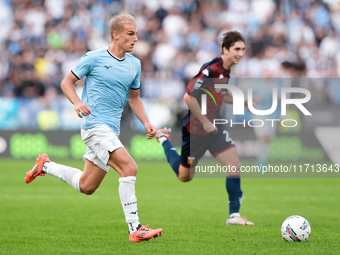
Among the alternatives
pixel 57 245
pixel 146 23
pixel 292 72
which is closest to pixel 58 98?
pixel 146 23

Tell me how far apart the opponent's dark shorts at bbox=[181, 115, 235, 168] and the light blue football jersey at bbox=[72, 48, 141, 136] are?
193cm

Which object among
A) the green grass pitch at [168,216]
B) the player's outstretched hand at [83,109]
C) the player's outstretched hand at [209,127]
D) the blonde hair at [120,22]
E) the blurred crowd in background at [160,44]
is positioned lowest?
the green grass pitch at [168,216]

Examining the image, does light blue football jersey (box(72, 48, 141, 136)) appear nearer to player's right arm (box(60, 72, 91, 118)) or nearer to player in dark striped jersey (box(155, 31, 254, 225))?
player's right arm (box(60, 72, 91, 118))

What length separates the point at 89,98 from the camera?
20.8ft

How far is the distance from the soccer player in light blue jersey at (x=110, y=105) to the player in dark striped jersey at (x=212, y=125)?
4.31 ft

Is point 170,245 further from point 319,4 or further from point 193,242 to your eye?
point 319,4

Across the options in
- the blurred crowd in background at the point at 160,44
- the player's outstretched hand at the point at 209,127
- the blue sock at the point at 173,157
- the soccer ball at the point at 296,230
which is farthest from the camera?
the blurred crowd in background at the point at 160,44

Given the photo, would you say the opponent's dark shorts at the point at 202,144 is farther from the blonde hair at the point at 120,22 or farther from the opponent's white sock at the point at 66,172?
the blonde hair at the point at 120,22

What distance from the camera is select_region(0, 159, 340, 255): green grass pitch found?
19.2 ft

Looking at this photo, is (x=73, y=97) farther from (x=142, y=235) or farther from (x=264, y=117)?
(x=264, y=117)

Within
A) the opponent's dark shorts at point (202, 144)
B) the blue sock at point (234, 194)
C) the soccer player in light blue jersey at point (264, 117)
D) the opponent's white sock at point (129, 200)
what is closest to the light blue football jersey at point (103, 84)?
the opponent's white sock at point (129, 200)

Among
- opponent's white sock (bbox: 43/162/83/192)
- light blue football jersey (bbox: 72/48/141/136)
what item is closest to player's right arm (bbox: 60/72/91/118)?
light blue football jersey (bbox: 72/48/141/136)

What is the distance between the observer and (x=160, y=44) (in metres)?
20.1

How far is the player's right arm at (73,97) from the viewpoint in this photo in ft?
19.0
